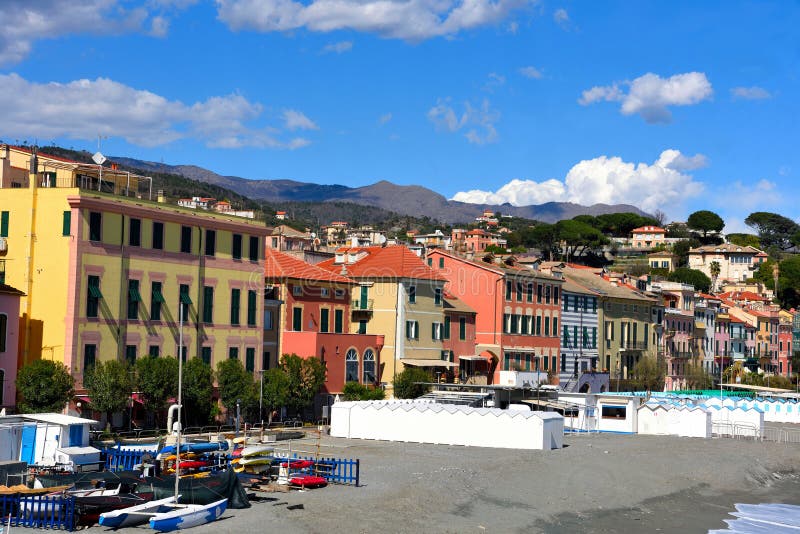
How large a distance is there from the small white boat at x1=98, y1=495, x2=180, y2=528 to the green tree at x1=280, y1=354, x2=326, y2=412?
29.5 metres

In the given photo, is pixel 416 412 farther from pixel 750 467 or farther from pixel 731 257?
pixel 731 257

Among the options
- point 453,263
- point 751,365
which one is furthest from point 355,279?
point 751,365

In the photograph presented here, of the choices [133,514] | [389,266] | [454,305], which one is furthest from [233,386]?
[133,514]

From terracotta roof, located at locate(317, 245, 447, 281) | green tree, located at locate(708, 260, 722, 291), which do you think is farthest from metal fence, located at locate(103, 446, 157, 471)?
green tree, located at locate(708, 260, 722, 291)

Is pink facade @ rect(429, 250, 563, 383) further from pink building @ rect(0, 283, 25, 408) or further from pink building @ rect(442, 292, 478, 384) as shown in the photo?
pink building @ rect(0, 283, 25, 408)

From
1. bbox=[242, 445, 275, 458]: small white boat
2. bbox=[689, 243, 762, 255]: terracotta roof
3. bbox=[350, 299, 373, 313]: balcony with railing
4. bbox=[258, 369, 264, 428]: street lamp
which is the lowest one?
bbox=[242, 445, 275, 458]: small white boat

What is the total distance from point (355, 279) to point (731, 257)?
133058 millimetres

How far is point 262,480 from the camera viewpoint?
41531 millimetres

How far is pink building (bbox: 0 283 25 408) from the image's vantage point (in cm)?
5241

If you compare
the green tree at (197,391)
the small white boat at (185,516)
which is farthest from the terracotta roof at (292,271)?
the small white boat at (185,516)

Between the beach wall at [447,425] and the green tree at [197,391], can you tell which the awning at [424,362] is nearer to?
the beach wall at [447,425]

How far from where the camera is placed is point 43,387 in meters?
51.0

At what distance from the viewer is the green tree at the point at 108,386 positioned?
Answer: 174ft

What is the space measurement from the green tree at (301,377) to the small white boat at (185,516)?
28847mm
